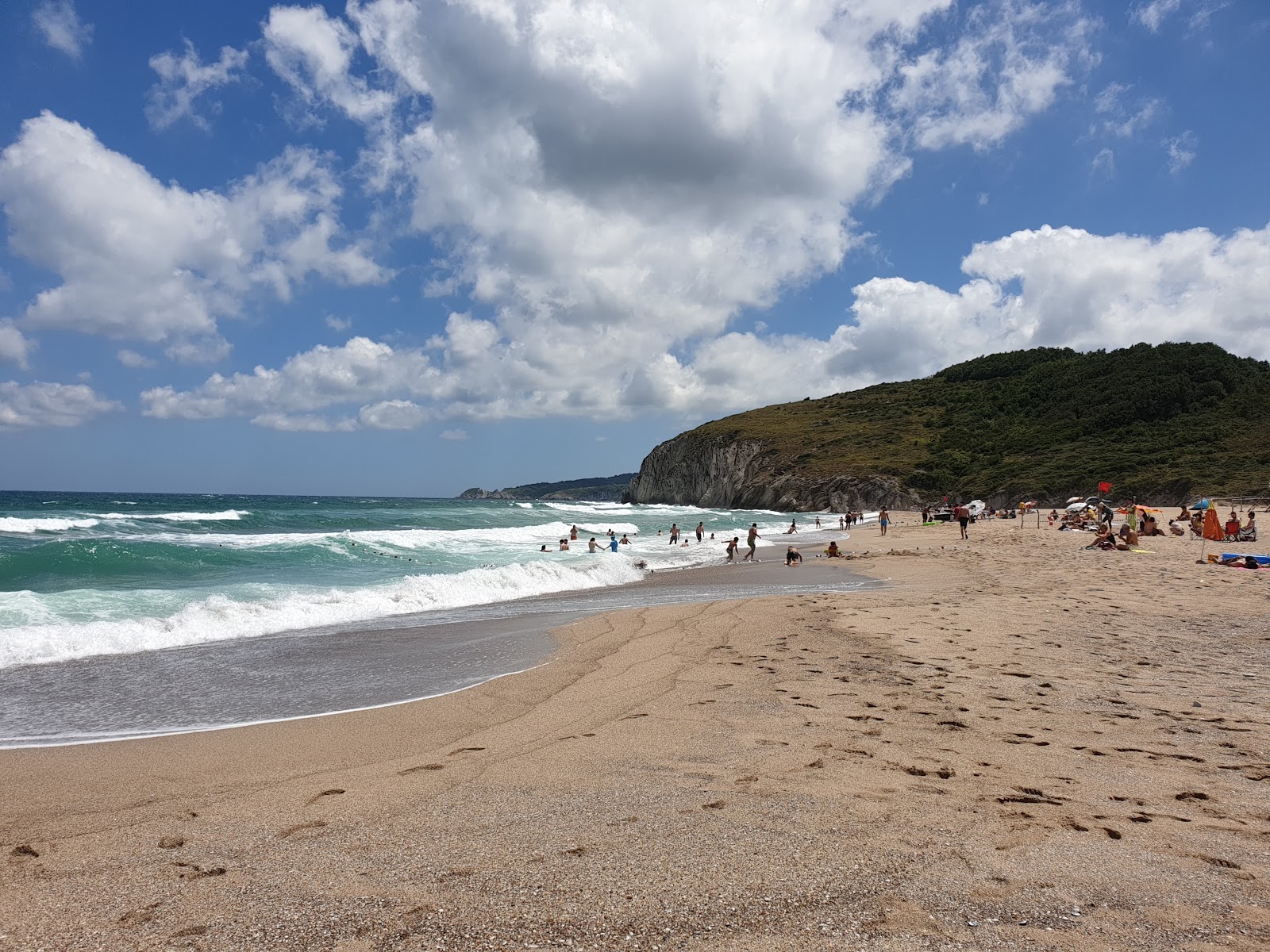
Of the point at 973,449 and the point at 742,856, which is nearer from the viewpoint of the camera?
the point at 742,856

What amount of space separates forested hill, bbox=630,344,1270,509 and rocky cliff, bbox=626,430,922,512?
20cm

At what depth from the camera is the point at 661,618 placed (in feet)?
40.2

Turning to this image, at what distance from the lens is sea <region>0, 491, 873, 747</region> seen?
290 inches

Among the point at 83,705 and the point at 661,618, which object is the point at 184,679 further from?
the point at 661,618

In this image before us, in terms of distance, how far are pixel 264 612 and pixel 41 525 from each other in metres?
41.9

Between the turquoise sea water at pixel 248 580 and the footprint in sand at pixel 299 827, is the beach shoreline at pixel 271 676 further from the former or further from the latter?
the footprint in sand at pixel 299 827

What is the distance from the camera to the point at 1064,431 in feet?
244

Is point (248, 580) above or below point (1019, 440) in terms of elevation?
below

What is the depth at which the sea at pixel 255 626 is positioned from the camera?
737 cm

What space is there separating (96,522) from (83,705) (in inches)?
1934

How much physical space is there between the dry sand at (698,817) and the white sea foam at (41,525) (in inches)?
1807

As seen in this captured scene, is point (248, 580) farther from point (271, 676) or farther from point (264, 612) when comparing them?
point (271, 676)

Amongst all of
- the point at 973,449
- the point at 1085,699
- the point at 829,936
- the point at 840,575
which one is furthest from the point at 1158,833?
the point at 973,449

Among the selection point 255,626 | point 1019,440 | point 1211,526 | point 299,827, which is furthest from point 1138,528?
point 1019,440
